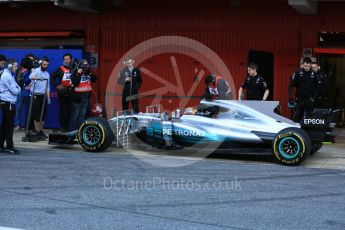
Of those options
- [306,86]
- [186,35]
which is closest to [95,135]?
[306,86]

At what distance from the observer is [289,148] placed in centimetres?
940

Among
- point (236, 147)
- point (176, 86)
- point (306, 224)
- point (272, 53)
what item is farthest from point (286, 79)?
point (306, 224)

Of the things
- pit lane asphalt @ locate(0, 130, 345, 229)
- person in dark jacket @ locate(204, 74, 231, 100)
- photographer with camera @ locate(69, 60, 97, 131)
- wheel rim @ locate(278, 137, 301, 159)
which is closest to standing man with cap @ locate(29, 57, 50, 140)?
photographer with camera @ locate(69, 60, 97, 131)

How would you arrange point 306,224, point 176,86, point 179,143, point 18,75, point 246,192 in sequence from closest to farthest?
point 306,224 → point 246,192 → point 179,143 → point 18,75 → point 176,86

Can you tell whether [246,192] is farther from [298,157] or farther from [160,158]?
[160,158]

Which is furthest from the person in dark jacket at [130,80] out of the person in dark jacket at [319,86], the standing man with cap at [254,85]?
the person in dark jacket at [319,86]

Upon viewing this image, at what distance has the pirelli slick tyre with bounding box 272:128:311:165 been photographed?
30.3ft

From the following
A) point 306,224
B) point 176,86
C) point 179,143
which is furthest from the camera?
point 176,86

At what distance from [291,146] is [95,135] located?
11.8 ft

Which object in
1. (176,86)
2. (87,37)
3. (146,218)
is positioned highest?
(87,37)

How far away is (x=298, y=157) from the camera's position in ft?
30.7

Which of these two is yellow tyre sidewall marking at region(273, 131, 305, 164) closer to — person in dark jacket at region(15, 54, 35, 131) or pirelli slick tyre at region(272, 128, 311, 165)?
pirelli slick tyre at region(272, 128, 311, 165)

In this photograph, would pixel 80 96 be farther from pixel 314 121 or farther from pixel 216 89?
pixel 314 121

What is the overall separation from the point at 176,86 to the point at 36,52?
413 centimetres
